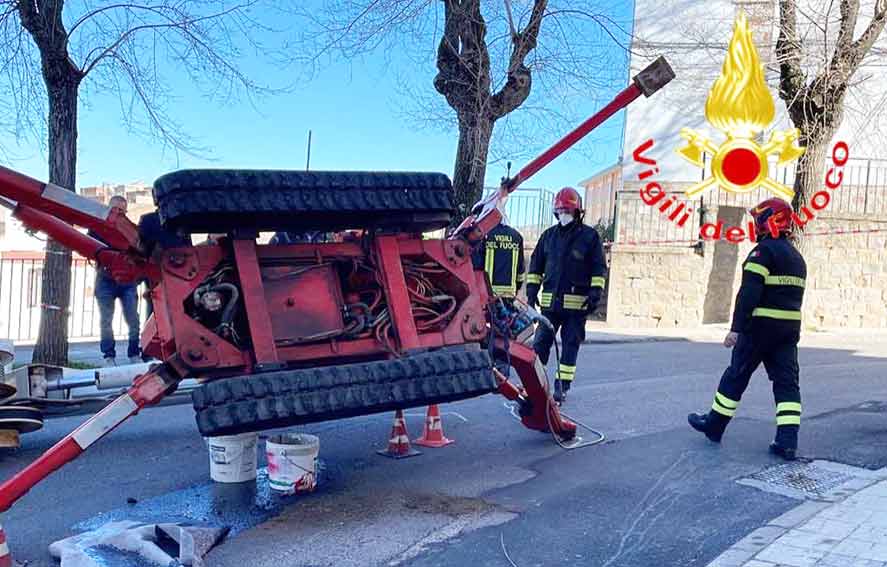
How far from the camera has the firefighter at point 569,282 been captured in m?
7.17

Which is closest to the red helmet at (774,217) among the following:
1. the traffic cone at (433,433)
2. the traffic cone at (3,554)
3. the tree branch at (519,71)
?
the traffic cone at (433,433)

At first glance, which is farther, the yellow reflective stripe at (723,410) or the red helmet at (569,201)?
the red helmet at (569,201)

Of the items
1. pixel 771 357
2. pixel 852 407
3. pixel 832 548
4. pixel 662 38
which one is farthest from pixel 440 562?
pixel 662 38

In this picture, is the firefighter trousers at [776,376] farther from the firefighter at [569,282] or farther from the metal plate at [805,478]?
the firefighter at [569,282]

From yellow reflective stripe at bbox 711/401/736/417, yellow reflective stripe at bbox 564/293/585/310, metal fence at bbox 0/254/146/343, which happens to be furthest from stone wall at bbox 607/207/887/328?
yellow reflective stripe at bbox 711/401/736/417

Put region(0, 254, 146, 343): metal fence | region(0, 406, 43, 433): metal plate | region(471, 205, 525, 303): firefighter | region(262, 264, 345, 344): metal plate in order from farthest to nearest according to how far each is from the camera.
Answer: region(0, 254, 146, 343): metal fence → region(471, 205, 525, 303): firefighter → region(0, 406, 43, 433): metal plate → region(262, 264, 345, 344): metal plate

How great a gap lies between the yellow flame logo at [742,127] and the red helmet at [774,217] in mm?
11032

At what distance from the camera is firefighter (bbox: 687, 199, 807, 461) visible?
5.50 metres

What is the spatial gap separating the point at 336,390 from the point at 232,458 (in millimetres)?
1141

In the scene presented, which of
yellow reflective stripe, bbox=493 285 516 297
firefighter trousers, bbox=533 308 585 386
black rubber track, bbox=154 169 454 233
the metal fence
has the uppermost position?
black rubber track, bbox=154 169 454 233

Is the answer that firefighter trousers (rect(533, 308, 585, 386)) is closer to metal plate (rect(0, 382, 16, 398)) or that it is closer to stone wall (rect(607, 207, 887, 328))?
metal plate (rect(0, 382, 16, 398))

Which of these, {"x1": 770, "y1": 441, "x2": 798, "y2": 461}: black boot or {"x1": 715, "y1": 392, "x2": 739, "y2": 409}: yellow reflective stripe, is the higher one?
{"x1": 715, "y1": 392, "x2": 739, "y2": 409}: yellow reflective stripe

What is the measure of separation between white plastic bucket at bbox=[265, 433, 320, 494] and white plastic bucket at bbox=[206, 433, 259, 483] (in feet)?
0.42

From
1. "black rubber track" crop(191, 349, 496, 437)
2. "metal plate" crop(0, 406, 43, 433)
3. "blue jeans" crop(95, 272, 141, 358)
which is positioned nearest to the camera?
"black rubber track" crop(191, 349, 496, 437)
